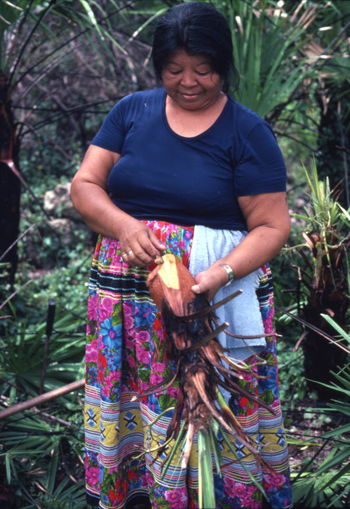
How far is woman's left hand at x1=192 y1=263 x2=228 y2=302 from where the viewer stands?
5.07ft

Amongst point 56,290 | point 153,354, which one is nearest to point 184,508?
point 153,354

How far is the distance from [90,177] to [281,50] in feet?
6.68

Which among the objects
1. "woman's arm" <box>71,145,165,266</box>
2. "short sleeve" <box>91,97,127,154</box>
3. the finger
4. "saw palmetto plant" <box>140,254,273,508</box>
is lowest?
"saw palmetto plant" <box>140,254,273,508</box>

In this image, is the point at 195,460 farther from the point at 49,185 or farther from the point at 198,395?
the point at 49,185

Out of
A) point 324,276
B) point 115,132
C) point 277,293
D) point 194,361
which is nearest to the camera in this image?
point 194,361

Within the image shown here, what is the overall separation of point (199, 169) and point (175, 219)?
0.55 feet

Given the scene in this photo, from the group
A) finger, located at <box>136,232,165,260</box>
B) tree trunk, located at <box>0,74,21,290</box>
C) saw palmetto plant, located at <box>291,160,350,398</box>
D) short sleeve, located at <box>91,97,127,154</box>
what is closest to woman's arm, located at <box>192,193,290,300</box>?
finger, located at <box>136,232,165,260</box>

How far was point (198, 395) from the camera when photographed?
4.84 ft

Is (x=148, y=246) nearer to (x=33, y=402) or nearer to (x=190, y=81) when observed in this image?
(x=190, y=81)

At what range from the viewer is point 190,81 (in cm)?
166

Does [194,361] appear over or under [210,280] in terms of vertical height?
under

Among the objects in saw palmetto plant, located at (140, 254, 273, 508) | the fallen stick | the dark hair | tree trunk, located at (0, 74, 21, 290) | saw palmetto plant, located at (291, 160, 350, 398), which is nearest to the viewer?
saw palmetto plant, located at (140, 254, 273, 508)

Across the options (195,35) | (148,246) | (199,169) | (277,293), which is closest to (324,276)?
(277,293)

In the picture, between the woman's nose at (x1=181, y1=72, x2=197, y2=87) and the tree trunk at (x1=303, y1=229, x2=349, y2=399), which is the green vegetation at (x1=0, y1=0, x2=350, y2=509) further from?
the woman's nose at (x1=181, y1=72, x2=197, y2=87)
